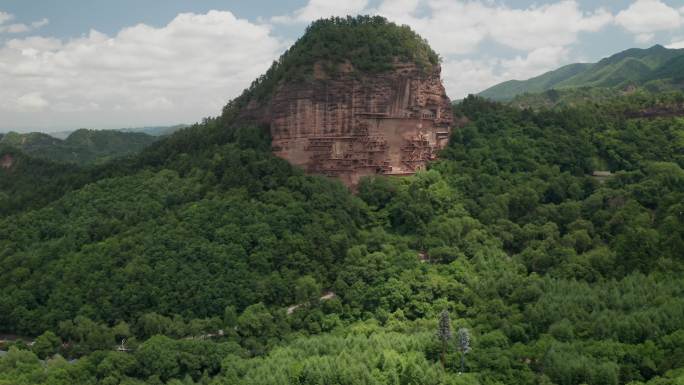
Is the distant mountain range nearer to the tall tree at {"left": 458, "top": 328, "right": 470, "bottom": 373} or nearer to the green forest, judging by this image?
the green forest

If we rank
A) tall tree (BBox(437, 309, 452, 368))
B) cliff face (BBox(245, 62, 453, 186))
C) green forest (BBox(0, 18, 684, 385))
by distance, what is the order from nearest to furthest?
green forest (BBox(0, 18, 684, 385))
tall tree (BBox(437, 309, 452, 368))
cliff face (BBox(245, 62, 453, 186))

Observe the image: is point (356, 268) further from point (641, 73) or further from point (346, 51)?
point (641, 73)

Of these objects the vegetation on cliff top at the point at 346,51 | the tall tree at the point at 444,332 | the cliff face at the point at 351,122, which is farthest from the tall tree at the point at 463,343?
the vegetation on cliff top at the point at 346,51

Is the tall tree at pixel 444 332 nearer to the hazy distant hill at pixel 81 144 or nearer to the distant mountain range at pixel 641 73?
the distant mountain range at pixel 641 73

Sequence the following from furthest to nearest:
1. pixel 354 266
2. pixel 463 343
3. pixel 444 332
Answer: pixel 354 266
pixel 444 332
pixel 463 343

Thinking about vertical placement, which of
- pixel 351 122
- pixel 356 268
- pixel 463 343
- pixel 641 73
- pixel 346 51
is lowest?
pixel 463 343

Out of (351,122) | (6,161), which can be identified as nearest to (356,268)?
(351,122)

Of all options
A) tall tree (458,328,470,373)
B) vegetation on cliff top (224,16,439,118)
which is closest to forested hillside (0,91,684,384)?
tall tree (458,328,470,373)
